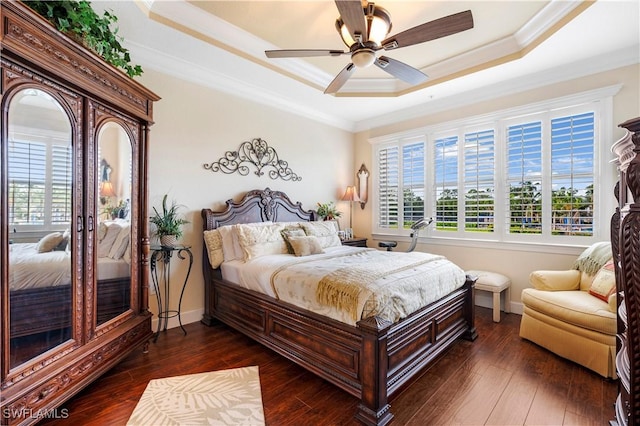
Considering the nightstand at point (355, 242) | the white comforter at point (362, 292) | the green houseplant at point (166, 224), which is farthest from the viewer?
the nightstand at point (355, 242)

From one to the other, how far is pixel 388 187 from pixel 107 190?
13.7 feet

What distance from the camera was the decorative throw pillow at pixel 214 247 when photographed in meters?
3.27

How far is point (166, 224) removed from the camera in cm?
301

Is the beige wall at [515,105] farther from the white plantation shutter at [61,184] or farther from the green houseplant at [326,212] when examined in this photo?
the white plantation shutter at [61,184]

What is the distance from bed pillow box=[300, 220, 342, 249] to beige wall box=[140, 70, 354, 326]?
81 centimetres

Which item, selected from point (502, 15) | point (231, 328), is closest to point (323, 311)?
point (231, 328)

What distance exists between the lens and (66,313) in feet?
5.80

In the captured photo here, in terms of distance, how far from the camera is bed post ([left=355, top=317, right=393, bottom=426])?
1.75 metres

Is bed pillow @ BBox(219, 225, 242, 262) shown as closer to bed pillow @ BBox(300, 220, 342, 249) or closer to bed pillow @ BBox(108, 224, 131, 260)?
bed pillow @ BBox(300, 220, 342, 249)

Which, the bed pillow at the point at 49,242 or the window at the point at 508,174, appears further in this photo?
the window at the point at 508,174

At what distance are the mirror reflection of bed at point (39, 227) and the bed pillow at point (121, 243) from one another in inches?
6.6

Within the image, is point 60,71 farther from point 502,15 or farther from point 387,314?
point 502,15

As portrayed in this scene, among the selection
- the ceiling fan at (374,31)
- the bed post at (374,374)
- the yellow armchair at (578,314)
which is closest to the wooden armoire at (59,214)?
the ceiling fan at (374,31)

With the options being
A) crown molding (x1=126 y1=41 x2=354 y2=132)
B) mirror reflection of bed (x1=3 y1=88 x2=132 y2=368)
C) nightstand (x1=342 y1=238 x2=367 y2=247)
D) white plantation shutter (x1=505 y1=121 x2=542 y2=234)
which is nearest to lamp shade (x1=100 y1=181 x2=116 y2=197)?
mirror reflection of bed (x1=3 y1=88 x2=132 y2=368)
